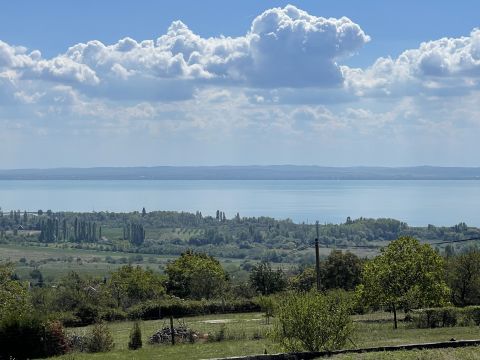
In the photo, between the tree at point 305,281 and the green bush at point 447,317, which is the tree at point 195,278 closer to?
the tree at point 305,281

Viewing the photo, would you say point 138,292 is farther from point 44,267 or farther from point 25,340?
point 44,267

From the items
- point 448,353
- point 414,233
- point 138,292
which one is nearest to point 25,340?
point 448,353

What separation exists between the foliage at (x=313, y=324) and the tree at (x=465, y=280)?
2725 centimetres

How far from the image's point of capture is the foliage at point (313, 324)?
2059 centimetres

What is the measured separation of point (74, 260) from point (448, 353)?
179m

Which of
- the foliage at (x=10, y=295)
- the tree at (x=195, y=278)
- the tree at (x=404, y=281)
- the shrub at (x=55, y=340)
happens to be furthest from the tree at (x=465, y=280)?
the shrub at (x=55, y=340)

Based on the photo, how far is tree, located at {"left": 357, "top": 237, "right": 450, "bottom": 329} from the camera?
111 ft

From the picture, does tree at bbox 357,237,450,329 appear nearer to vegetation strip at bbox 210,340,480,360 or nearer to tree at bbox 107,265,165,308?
vegetation strip at bbox 210,340,480,360

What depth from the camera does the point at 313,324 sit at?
20.6 metres

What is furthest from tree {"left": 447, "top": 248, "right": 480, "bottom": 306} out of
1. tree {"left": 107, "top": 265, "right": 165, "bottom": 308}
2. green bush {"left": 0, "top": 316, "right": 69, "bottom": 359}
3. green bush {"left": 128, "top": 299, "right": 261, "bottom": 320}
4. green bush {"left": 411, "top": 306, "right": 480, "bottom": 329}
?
green bush {"left": 0, "top": 316, "right": 69, "bottom": 359}

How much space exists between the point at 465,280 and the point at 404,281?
13.9 metres

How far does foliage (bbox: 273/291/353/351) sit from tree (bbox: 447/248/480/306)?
89.4 feet

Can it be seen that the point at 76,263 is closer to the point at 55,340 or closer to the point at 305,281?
the point at 305,281

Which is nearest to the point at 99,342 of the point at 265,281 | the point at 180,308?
the point at 180,308
